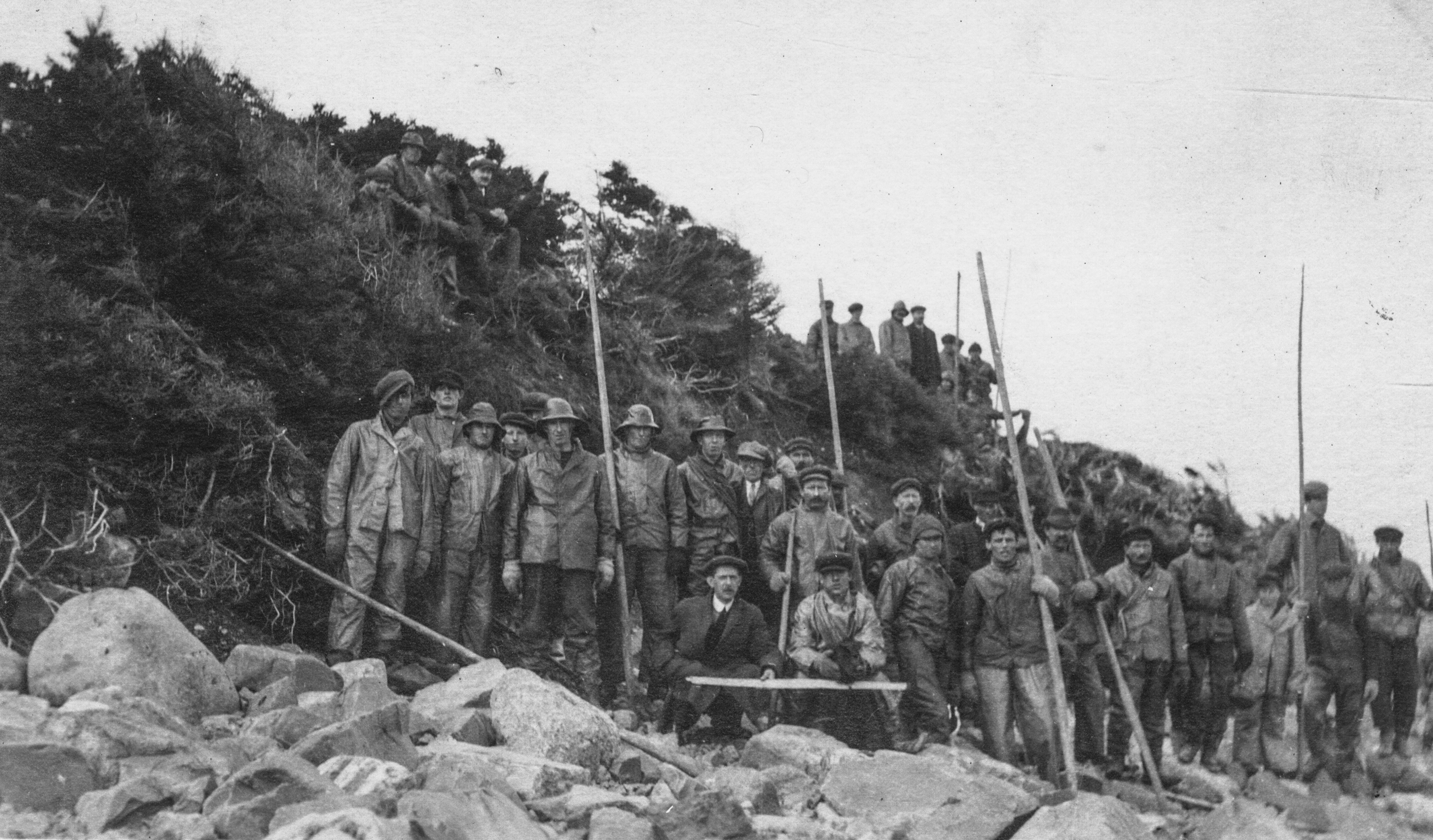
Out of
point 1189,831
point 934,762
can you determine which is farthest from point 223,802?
point 1189,831

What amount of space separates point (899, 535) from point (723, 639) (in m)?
1.94

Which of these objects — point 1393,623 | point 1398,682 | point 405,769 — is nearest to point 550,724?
point 405,769

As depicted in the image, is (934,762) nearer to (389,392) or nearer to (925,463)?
(389,392)

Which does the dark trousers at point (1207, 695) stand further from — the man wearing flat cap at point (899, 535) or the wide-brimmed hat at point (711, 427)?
the wide-brimmed hat at point (711, 427)

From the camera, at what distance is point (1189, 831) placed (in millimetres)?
8148

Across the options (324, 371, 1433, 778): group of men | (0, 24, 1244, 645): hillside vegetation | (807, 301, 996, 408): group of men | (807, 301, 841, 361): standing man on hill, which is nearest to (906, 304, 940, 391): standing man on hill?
(807, 301, 996, 408): group of men

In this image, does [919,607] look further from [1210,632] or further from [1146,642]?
[1210,632]

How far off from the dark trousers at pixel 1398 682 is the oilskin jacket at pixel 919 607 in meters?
3.88

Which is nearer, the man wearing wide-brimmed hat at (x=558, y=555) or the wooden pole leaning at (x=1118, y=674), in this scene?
the wooden pole leaning at (x=1118, y=674)

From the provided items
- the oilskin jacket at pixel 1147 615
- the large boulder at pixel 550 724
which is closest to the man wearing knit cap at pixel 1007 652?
the oilskin jacket at pixel 1147 615

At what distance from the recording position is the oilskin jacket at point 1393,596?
415 inches

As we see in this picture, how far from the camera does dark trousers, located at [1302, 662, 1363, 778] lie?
10461 millimetres

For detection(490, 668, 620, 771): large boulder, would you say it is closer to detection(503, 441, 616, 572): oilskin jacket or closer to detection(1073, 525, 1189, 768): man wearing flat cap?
detection(503, 441, 616, 572): oilskin jacket

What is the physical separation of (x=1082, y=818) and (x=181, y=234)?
7398 millimetres
